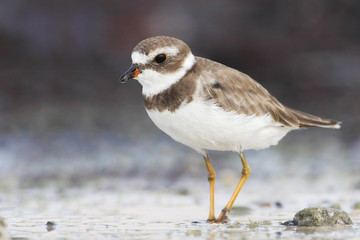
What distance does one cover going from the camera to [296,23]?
1504 centimetres

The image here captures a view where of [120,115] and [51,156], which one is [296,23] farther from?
[51,156]

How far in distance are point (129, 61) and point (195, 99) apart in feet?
33.3

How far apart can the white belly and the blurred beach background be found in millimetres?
1226

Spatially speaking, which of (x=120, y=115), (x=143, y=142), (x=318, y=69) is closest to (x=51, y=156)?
(x=143, y=142)

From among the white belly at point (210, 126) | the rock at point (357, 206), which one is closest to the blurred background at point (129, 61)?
the rock at point (357, 206)

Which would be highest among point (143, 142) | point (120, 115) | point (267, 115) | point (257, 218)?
point (120, 115)

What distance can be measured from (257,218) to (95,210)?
1547mm

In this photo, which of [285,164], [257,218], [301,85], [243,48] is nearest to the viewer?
[257,218]

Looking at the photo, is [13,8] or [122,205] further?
[13,8]

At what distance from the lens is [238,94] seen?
5621 millimetres

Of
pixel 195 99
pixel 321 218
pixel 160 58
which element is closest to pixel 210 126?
pixel 195 99

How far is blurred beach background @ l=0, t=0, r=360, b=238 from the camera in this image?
26.0ft

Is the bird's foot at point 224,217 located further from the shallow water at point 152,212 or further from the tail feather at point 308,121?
the tail feather at point 308,121

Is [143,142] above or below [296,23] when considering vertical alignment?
below
